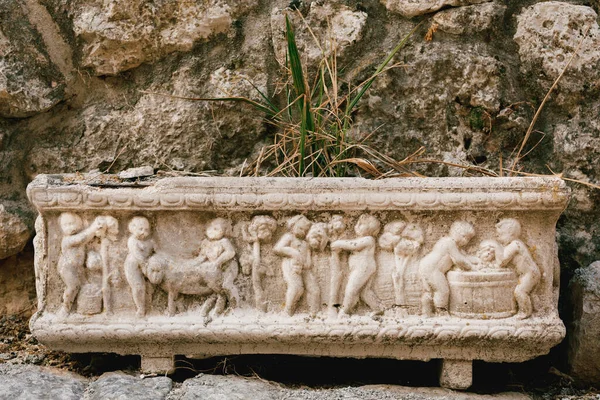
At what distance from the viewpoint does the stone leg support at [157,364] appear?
2.55 meters

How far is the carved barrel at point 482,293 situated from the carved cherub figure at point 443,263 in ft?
0.09

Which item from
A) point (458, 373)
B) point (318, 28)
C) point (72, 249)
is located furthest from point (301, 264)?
point (318, 28)

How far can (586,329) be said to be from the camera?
2617 mm

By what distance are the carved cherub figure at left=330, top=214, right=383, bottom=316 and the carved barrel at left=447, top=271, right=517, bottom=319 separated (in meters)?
0.26

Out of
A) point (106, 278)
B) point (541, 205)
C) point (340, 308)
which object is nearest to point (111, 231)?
point (106, 278)

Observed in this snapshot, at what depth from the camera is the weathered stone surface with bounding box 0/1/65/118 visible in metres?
3.00

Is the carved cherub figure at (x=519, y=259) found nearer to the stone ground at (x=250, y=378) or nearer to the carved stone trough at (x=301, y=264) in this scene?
the carved stone trough at (x=301, y=264)

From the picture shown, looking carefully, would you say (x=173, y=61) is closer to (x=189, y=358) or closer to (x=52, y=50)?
(x=52, y=50)

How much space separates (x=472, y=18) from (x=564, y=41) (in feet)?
1.25

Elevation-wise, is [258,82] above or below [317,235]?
above

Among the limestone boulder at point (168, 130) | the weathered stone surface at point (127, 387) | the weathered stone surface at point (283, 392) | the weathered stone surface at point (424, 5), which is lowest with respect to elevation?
the weathered stone surface at point (283, 392)

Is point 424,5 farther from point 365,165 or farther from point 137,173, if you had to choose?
point 137,173

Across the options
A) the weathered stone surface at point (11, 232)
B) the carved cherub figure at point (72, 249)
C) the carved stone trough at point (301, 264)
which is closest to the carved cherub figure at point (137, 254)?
the carved stone trough at point (301, 264)

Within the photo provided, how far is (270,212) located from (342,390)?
0.65 m
